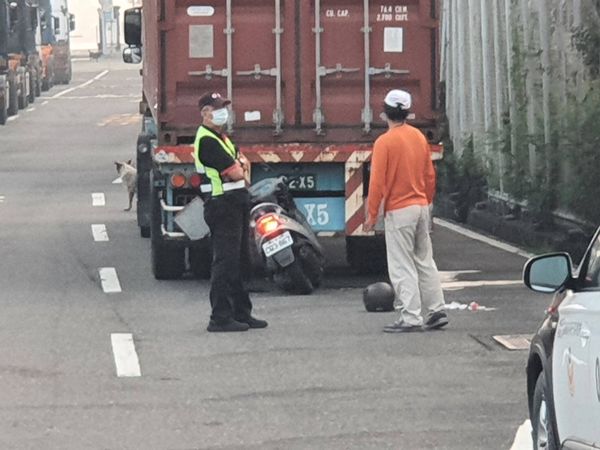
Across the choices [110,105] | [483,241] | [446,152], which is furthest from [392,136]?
[110,105]

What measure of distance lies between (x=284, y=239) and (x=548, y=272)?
7872 mm

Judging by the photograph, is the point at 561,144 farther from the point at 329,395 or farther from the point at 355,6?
the point at 329,395

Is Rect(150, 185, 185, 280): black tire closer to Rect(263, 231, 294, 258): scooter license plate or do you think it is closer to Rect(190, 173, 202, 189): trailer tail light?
Rect(190, 173, 202, 189): trailer tail light

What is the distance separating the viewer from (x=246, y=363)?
1180cm

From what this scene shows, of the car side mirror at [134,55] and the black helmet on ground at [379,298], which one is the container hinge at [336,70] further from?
the car side mirror at [134,55]

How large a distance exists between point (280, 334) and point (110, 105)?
44.2 meters

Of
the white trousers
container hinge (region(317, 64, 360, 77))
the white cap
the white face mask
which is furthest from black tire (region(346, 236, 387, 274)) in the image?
the white cap

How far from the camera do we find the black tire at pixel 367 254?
16781 millimetres

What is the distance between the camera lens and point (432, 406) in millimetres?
10156

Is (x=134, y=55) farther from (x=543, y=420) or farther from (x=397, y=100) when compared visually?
(x=543, y=420)

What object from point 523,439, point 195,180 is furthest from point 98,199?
point 523,439

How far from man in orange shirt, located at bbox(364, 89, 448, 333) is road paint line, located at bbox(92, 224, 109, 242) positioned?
776cm

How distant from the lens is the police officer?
43.4 feet

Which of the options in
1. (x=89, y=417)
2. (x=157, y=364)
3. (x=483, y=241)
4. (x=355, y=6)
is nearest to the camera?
(x=89, y=417)
